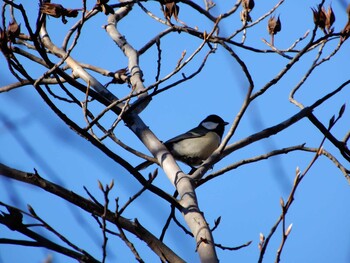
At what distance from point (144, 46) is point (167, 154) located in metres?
1.68

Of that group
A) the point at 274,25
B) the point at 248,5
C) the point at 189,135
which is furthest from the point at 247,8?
the point at 189,135

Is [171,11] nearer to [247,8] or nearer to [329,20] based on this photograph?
[247,8]

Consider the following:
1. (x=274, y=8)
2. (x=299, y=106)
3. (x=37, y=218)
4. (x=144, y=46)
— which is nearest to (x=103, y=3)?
(x=37, y=218)

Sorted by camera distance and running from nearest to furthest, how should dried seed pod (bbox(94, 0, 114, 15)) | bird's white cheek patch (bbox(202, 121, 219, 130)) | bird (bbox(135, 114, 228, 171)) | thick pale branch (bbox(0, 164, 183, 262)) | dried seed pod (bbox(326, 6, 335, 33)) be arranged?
thick pale branch (bbox(0, 164, 183, 262)) < dried seed pod (bbox(94, 0, 114, 15)) < dried seed pod (bbox(326, 6, 335, 33)) < bird (bbox(135, 114, 228, 171)) < bird's white cheek patch (bbox(202, 121, 219, 130))

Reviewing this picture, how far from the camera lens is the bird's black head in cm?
691

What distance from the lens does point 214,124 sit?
23.2ft

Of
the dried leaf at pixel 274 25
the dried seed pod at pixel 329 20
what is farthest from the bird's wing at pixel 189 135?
the dried seed pod at pixel 329 20

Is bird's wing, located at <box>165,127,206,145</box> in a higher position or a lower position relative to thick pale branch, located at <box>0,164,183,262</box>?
higher

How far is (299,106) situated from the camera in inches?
138

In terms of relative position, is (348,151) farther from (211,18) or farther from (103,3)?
(103,3)

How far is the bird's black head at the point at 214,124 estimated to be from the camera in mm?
6910

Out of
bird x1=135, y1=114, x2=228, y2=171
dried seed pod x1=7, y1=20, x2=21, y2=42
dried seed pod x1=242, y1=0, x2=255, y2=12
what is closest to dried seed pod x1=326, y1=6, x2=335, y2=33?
dried seed pod x1=242, y1=0, x2=255, y2=12

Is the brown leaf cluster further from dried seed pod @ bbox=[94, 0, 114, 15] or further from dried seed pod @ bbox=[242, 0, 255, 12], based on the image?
dried seed pod @ bbox=[94, 0, 114, 15]

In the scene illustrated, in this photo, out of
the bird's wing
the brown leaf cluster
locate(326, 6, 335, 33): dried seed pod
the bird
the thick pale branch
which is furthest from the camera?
the bird's wing
